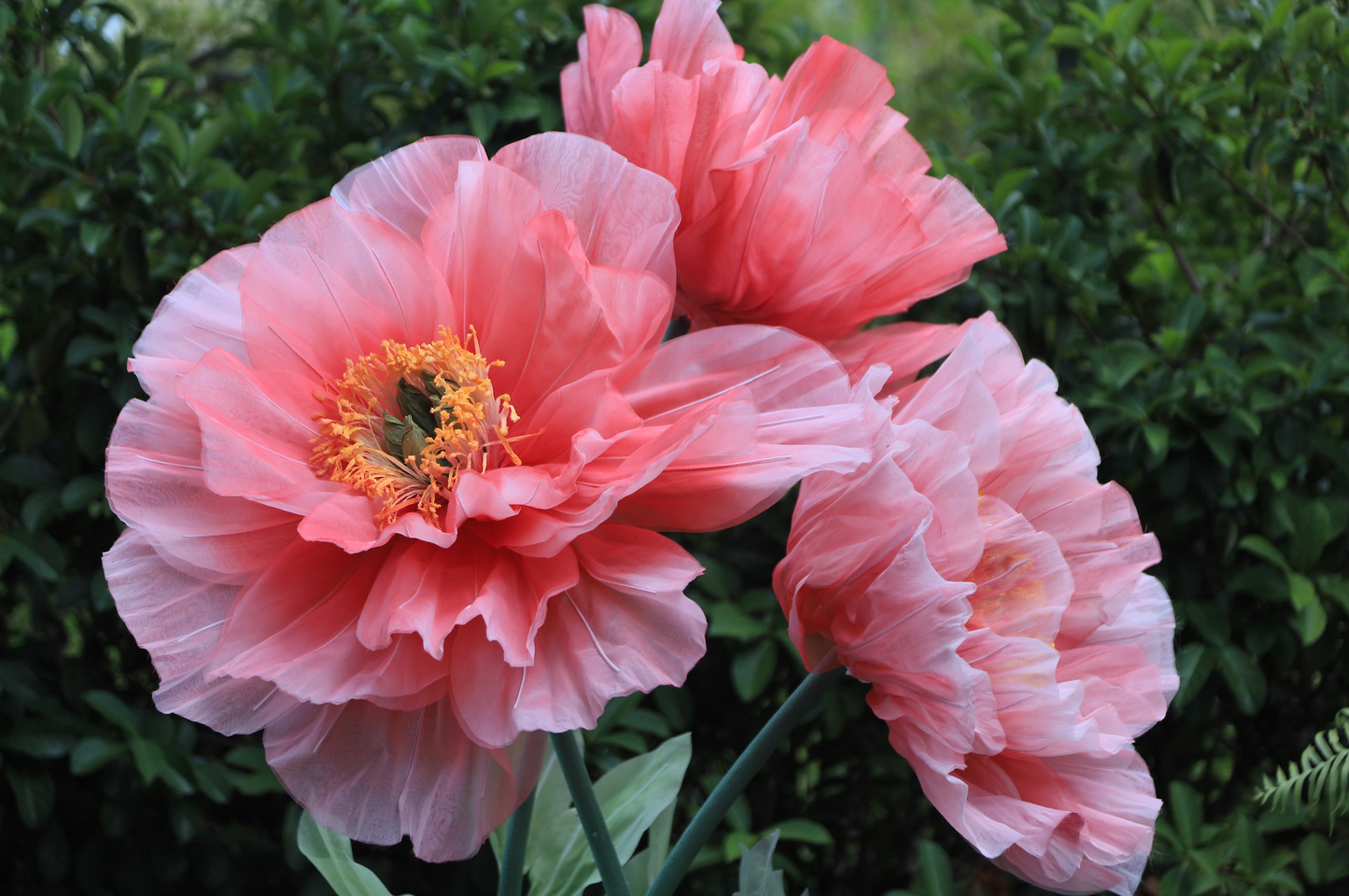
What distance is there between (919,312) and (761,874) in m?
0.88

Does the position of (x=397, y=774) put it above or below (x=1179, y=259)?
above

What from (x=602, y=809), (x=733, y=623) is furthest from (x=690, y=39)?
(x=733, y=623)

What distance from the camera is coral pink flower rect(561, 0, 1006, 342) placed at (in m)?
0.50

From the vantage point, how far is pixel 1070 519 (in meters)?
0.51

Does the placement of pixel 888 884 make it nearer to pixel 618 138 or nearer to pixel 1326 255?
pixel 1326 255

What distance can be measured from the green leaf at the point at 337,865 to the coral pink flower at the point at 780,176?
14.6 inches

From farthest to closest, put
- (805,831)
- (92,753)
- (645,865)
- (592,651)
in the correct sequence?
(805,831)
(92,753)
(645,865)
(592,651)

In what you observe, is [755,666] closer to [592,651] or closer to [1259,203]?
[592,651]

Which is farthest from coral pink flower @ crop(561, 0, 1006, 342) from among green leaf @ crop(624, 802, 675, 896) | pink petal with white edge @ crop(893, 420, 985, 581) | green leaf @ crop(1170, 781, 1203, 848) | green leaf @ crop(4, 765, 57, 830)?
green leaf @ crop(4, 765, 57, 830)

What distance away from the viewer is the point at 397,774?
0.44m

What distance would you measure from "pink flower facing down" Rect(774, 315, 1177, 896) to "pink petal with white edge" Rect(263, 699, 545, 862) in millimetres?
158

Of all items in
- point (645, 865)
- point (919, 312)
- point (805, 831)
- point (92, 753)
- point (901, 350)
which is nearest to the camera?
point (901, 350)

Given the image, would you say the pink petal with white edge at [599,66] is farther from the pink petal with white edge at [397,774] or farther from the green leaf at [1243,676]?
the green leaf at [1243,676]

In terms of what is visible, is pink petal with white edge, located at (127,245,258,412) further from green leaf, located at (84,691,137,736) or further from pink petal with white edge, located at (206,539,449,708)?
green leaf, located at (84,691,137,736)
